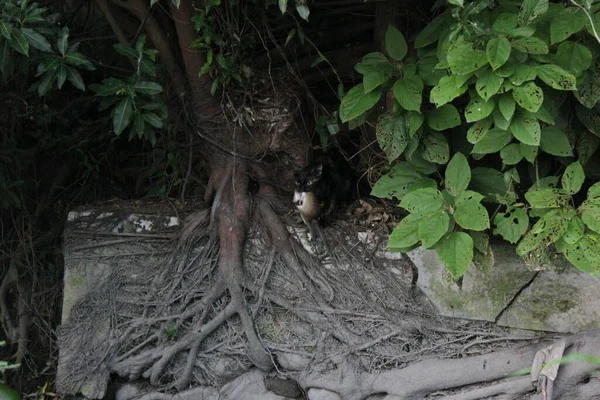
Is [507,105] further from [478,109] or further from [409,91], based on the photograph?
[409,91]

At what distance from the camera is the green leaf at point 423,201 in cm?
340

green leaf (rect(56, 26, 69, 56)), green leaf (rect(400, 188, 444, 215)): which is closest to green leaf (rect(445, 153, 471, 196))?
green leaf (rect(400, 188, 444, 215))

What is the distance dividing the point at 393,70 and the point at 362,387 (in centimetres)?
177

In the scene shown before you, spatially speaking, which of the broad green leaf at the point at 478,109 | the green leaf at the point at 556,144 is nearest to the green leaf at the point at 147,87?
the broad green leaf at the point at 478,109

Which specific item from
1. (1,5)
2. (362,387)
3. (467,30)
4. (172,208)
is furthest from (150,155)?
(467,30)

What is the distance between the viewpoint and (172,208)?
16.7ft

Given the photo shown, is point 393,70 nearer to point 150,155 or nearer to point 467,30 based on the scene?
point 467,30

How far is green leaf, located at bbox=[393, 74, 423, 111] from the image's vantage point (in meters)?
3.41

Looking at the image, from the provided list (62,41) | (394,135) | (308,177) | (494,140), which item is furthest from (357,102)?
(62,41)

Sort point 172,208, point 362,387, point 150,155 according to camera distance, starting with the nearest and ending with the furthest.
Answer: point 362,387, point 172,208, point 150,155

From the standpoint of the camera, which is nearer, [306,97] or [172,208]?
[306,97]

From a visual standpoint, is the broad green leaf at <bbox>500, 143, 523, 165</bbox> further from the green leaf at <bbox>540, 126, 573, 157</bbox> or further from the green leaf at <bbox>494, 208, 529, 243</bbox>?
the green leaf at <bbox>494, 208, 529, 243</bbox>

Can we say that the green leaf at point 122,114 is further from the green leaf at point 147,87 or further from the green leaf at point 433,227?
the green leaf at point 433,227

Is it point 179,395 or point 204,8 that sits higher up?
point 204,8
